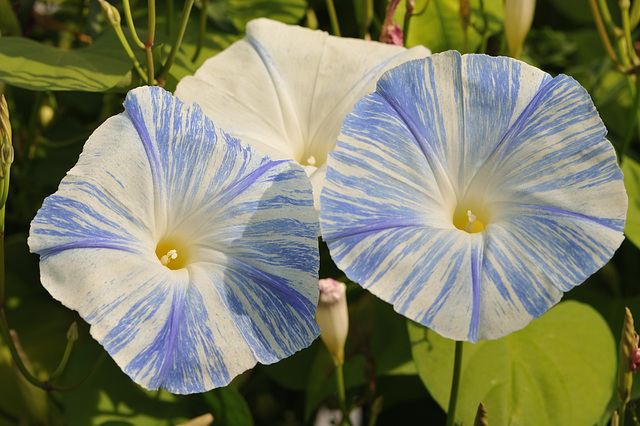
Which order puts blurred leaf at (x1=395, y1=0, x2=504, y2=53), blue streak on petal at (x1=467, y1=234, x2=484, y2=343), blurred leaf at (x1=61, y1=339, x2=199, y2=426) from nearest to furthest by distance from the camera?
1. blue streak on petal at (x1=467, y1=234, x2=484, y2=343)
2. blurred leaf at (x1=61, y1=339, x2=199, y2=426)
3. blurred leaf at (x1=395, y1=0, x2=504, y2=53)

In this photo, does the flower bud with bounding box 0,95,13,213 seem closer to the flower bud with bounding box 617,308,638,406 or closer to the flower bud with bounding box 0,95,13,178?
the flower bud with bounding box 0,95,13,178

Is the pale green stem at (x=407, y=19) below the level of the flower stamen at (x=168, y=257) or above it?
above

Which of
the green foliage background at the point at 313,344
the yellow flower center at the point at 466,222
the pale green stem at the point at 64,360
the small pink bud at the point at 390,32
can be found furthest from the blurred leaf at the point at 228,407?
the small pink bud at the point at 390,32

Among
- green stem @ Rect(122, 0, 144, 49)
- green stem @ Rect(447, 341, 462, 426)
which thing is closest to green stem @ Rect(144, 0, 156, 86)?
green stem @ Rect(122, 0, 144, 49)

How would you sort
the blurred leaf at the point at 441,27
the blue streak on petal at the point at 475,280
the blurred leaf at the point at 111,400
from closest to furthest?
the blue streak on petal at the point at 475,280
the blurred leaf at the point at 111,400
the blurred leaf at the point at 441,27

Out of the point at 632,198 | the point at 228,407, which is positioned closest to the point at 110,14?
the point at 228,407

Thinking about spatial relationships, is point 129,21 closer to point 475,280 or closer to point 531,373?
point 475,280

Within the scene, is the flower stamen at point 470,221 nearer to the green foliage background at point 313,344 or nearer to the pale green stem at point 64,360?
the green foliage background at point 313,344
